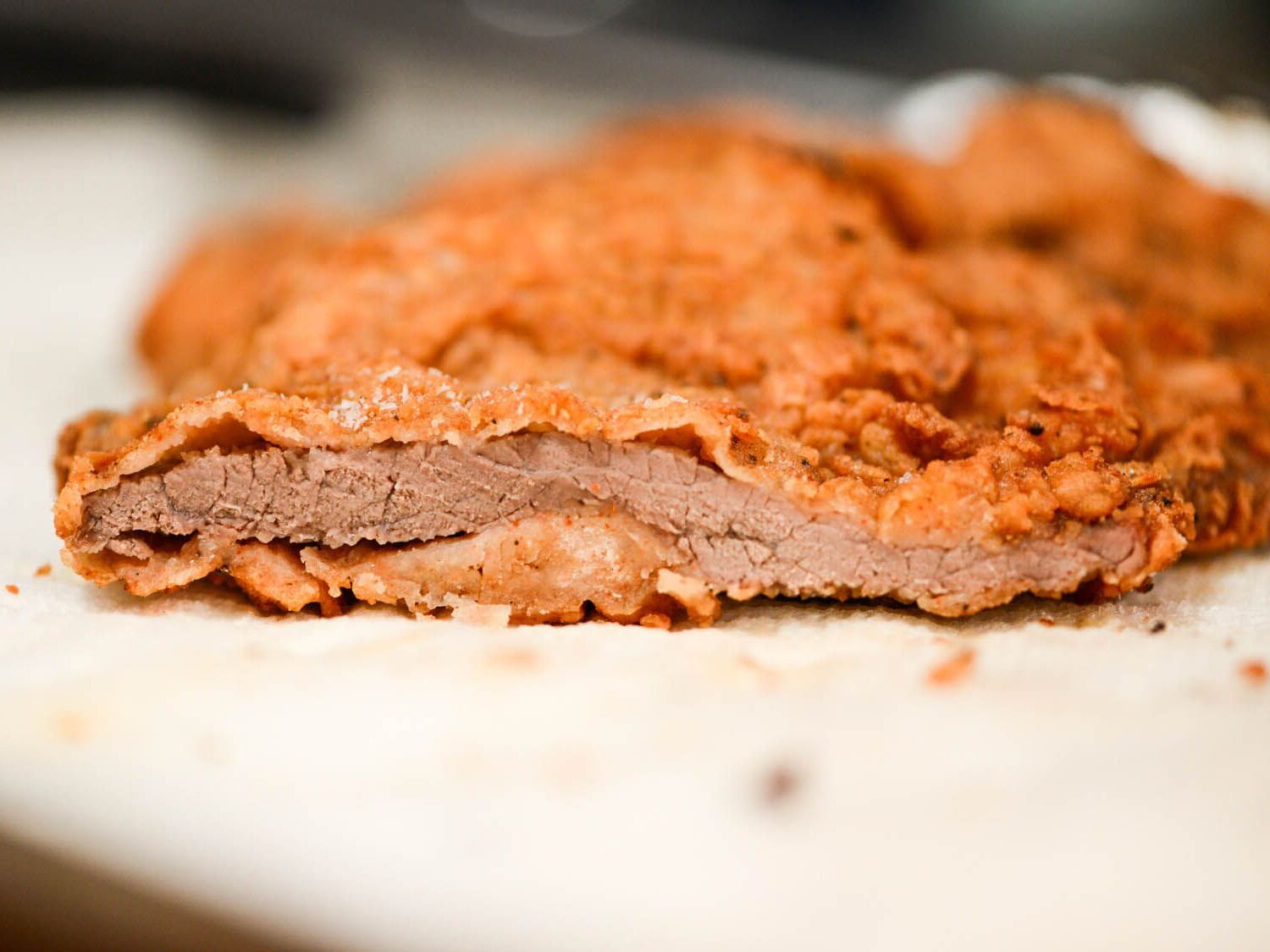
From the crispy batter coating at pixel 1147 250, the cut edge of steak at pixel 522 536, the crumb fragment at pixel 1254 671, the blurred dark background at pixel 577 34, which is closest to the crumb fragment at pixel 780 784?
the cut edge of steak at pixel 522 536

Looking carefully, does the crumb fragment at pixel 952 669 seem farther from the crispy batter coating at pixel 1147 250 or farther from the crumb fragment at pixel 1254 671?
the crispy batter coating at pixel 1147 250

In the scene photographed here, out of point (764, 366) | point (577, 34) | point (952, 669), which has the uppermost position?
point (577, 34)

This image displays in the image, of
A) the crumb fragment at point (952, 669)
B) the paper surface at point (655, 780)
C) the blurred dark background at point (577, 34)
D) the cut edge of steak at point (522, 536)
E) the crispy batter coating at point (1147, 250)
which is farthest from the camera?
the blurred dark background at point (577, 34)

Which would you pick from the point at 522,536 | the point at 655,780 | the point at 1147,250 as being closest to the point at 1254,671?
the point at 655,780

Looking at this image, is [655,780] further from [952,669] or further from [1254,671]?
[1254,671]

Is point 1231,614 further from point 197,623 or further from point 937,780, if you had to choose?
point 197,623

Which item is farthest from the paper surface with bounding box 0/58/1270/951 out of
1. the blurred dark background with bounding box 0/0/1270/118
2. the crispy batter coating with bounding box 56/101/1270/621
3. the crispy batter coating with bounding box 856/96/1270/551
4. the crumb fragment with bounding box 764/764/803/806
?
the blurred dark background with bounding box 0/0/1270/118
